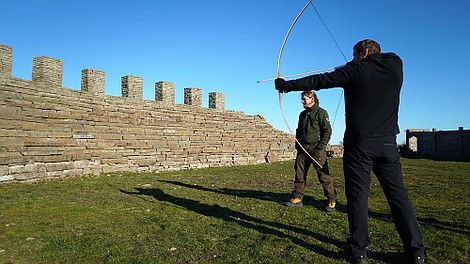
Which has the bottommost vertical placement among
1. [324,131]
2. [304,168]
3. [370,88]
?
[304,168]

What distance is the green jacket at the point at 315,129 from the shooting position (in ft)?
20.3

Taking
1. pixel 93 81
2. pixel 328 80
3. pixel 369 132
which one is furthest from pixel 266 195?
pixel 93 81

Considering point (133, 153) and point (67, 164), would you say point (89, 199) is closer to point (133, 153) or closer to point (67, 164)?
point (67, 164)

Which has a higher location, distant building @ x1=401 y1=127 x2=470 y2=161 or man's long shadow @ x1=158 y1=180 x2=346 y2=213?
distant building @ x1=401 y1=127 x2=470 y2=161

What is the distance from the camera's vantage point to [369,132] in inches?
134

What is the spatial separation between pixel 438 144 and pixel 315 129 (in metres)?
24.4

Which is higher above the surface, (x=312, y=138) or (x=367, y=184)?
(x=312, y=138)

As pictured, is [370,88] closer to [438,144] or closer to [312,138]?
[312,138]

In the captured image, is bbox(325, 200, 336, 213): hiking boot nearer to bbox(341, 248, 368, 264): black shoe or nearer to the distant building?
bbox(341, 248, 368, 264): black shoe

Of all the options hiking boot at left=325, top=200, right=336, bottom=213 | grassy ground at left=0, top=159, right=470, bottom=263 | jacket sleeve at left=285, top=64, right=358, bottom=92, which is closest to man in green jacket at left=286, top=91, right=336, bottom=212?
hiking boot at left=325, top=200, right=336, bottom=213

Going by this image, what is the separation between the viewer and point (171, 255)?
11.8ft

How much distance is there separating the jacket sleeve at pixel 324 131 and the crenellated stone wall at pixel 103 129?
8.11 meters

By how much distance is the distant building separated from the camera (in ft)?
80.6

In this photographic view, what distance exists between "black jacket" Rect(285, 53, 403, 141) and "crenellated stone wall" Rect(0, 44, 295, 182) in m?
9.21
